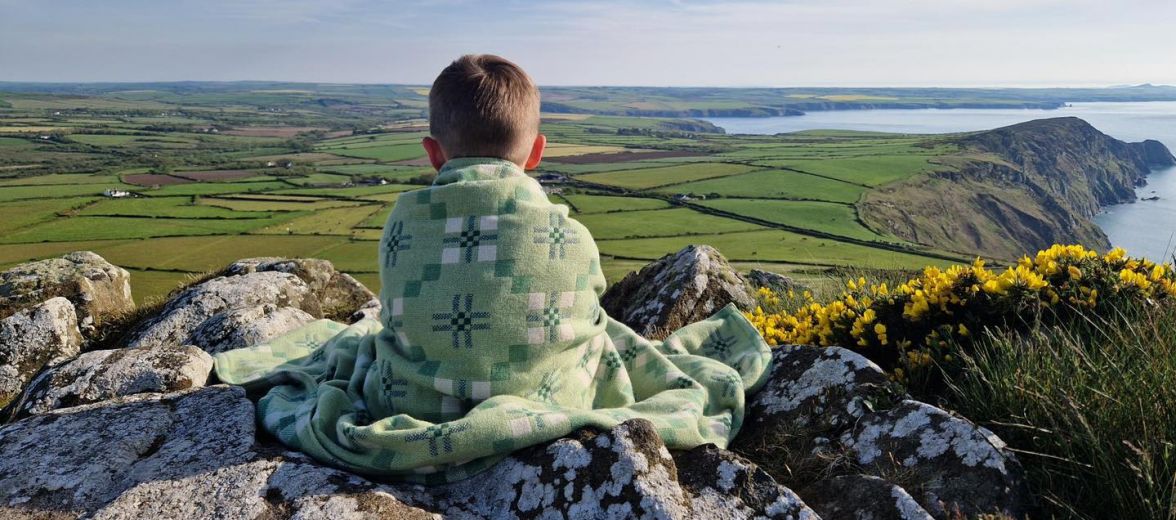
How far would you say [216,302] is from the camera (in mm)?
9070

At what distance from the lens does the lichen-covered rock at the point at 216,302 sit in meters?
8.41

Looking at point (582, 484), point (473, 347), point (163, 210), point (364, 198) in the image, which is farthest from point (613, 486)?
point (364, 198)

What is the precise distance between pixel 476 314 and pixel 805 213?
220 feet

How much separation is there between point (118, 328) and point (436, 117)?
27.4ft

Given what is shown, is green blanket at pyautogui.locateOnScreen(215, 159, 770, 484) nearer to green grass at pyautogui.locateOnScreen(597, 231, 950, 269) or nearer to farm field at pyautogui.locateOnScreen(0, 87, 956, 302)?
farm field at pyautogui.locateOnScreen(0, 87, 956, 302)

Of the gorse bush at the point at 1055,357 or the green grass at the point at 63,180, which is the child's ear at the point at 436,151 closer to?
the gorse bush at the point at 1055,357

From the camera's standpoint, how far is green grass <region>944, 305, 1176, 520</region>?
3348 mm

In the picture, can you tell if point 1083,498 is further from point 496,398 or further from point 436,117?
point 436,117

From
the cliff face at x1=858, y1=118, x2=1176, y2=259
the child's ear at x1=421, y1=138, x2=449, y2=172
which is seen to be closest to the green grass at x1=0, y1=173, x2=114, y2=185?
the cliff face at x1=858, y1=118, x2=1176, y2=259

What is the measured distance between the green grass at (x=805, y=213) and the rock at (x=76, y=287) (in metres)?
57.0

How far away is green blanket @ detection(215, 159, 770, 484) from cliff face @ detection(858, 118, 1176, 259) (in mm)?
68869

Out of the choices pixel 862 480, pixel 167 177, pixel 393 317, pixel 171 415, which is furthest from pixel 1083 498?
pixel 167 177

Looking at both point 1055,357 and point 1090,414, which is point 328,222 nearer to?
point 1055,357

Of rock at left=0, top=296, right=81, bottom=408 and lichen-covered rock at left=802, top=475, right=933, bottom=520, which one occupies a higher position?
lichen-covered rock at left=802, top=475, right=933, bottom=520
